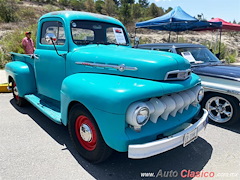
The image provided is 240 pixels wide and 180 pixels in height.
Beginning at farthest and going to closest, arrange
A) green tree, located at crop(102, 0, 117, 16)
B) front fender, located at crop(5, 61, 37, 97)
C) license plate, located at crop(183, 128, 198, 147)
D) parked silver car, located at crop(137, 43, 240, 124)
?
green tree, located at crop(102, 0, 117, 16)
front fender, located at crop(5, 61, 37, 97)
parked silver car, located at crop(137, 43, 240, 124)
license plate, located at crop(183, 128, 198, 147)

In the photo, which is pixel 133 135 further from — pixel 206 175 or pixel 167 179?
pixel 206 175

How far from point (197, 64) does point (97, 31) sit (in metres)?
2.44

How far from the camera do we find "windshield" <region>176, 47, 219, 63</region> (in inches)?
193

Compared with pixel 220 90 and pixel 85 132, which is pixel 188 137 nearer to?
pixel 85 132

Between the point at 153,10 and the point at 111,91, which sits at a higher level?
the point at 153,10

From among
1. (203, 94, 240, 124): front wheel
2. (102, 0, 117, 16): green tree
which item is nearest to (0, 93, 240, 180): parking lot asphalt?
(203, 94, 240, 124): front wheel

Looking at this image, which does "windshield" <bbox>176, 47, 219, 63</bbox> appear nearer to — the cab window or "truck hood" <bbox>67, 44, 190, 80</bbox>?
"truck hood" <bbox>67, 44, 190, 80</bbox>

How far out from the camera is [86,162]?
2846 millimetres

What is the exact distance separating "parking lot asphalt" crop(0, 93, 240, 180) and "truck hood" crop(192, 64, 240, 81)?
104cm

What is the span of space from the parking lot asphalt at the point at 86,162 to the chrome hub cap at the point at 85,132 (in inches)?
14.5

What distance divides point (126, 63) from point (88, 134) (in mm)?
1018

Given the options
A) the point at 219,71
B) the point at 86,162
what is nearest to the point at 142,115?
the point at 86,162

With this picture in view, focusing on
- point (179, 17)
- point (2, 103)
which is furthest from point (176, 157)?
point (179, 17)

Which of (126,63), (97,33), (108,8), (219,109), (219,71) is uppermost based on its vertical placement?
(108,8)
